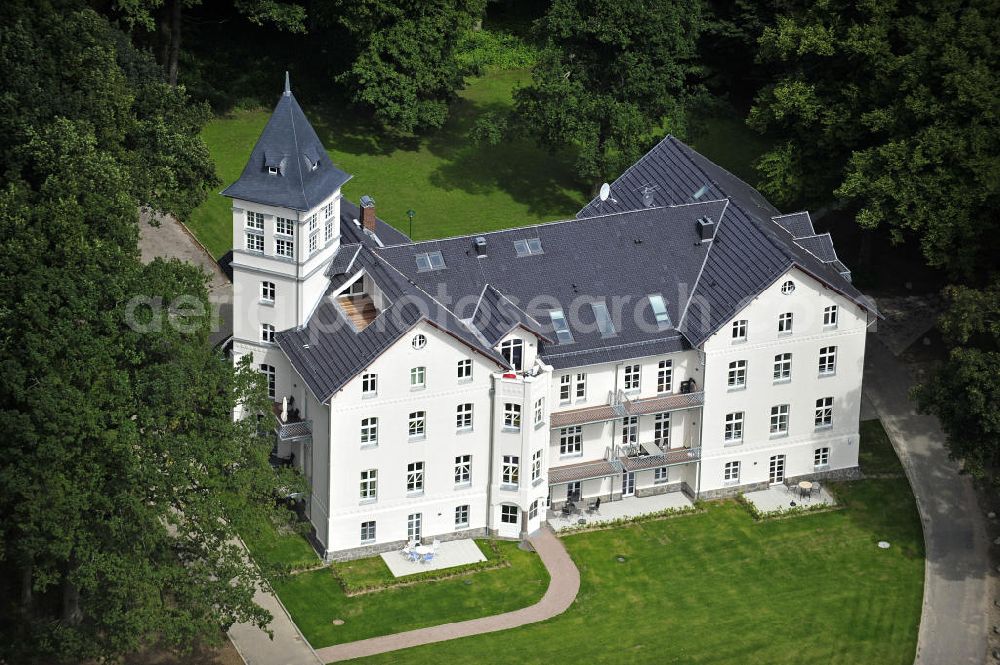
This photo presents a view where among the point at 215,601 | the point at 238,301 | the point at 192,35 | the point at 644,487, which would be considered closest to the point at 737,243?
the point at 644,487

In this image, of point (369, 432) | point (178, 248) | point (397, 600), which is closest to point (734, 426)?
point (369, 432)

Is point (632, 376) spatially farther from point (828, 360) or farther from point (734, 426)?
point (828, 360)

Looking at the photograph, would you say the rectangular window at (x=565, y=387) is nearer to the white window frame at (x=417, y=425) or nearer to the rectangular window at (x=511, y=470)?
the rectangular window at (x=511, y=470)

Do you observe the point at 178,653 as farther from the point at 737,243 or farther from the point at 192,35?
the point at 192,35

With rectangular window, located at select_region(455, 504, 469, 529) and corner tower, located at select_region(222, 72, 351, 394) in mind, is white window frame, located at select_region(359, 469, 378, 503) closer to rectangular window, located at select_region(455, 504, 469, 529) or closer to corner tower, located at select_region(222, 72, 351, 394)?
rectangular window, located at select_region(455, 504, 469, 529)

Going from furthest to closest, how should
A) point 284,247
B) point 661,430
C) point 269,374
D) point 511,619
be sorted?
point 661,430
point 269,374
point 284,247
point 511,619

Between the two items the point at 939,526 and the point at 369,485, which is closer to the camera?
the point at 369,485

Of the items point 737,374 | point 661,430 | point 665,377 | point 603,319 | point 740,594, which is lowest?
point 740,594
